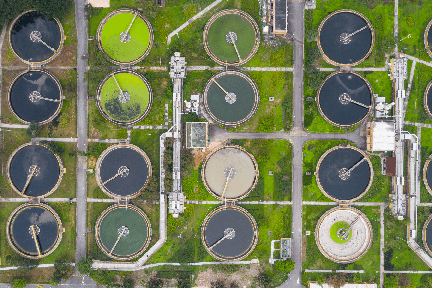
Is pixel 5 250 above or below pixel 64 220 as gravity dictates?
below

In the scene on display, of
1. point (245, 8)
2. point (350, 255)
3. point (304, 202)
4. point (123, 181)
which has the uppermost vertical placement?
point (245, 8)

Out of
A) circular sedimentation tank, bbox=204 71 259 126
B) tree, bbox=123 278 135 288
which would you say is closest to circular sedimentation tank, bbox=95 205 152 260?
tree, bbox=123 278 135 288

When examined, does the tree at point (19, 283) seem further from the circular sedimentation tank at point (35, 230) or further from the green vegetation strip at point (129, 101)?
the green vegetation strip at point (129, 101)

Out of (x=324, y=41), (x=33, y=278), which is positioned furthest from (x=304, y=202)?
(x=33, y=278)

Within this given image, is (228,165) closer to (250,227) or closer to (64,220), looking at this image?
(250,227)
